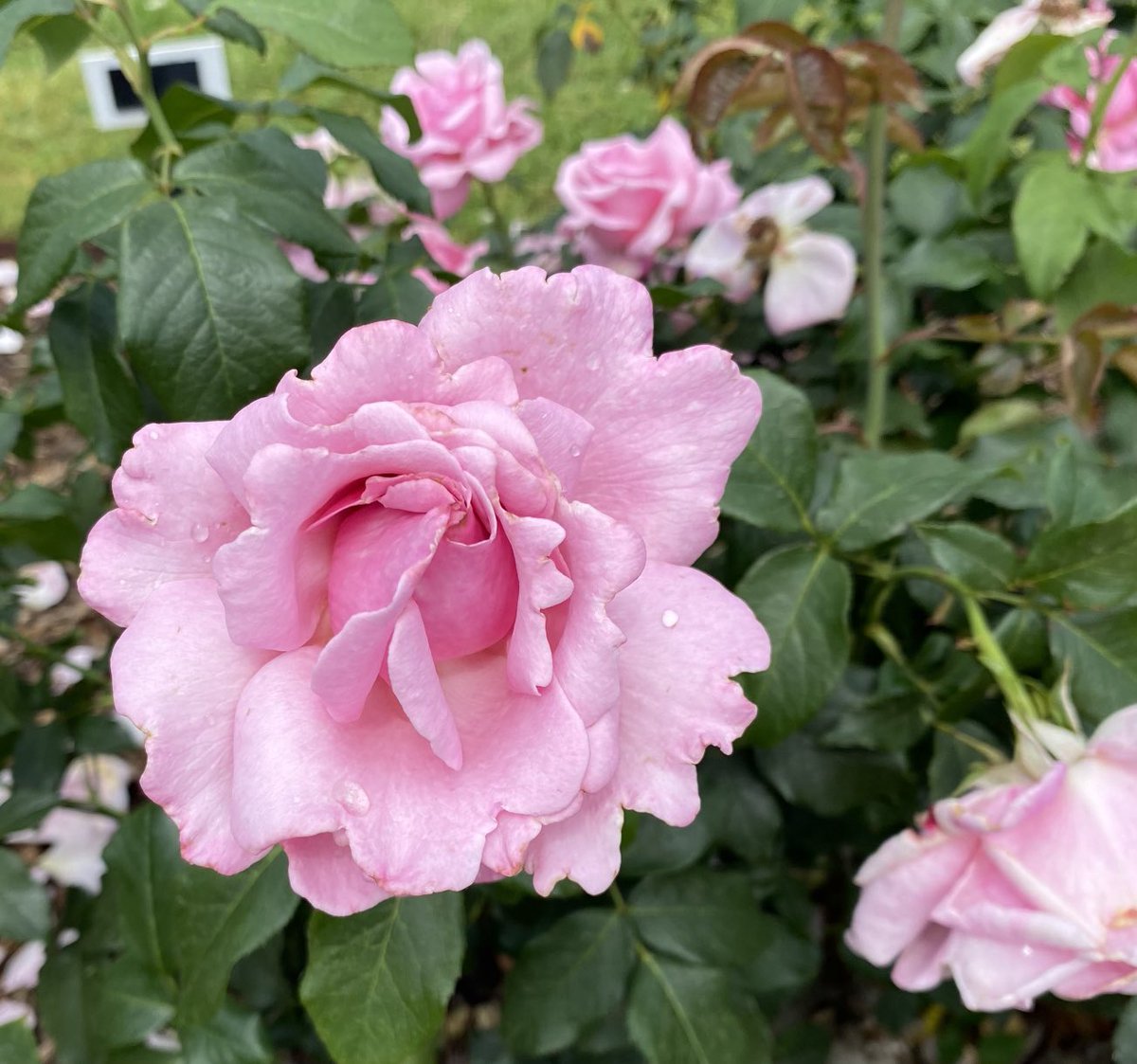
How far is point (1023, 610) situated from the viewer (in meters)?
0.68

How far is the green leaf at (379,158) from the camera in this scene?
0.77 meters

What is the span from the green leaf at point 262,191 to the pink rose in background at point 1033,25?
0.75 metres

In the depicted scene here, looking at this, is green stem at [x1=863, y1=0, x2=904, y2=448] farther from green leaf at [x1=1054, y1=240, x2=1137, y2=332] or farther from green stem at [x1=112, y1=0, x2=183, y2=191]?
green stem at [x1=112, y1=0, x2=183, y2=191]

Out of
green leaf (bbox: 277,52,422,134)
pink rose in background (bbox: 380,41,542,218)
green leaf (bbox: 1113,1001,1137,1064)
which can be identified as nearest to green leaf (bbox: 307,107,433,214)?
green leaf (bbox: 277,52,422,134)

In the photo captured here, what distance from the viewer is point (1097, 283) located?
95cm

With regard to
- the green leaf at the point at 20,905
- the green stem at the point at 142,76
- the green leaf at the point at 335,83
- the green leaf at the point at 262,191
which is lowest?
the green leaf at the point at 20,905

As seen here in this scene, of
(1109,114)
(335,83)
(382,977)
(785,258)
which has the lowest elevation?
(382,977)

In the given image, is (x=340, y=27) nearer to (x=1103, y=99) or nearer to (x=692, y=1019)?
(x=1103, y=99)

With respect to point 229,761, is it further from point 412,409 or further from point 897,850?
point 897,850

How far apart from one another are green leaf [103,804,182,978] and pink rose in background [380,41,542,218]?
84 centimetres

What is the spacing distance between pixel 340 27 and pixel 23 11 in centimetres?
20

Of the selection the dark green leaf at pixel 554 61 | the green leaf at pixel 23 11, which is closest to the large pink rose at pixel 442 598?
the green leaf at pixel 23 11

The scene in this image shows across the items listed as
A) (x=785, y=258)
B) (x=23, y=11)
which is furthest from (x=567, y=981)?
(x=23, y=11)

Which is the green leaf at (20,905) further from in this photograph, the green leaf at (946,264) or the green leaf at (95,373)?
the green leaf at (946,264)
